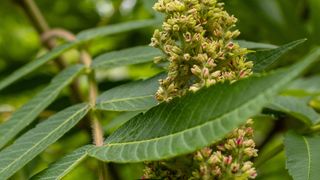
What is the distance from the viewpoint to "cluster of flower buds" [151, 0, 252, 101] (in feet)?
3.49

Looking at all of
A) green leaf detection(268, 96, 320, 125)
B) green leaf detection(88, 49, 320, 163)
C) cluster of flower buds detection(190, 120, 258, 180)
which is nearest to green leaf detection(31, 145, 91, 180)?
green leaf detection(88, 49, 320, 163)

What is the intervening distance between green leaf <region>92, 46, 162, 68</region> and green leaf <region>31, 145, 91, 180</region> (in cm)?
53

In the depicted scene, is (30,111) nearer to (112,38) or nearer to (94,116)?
(94,116)

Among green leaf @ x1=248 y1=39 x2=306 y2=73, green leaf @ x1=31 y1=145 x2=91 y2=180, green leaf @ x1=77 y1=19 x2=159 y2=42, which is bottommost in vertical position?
green leaf @ x1=31 y1=145 x2=91 y2=180

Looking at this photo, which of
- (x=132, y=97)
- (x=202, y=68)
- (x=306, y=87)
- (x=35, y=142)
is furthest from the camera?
(x=306, y=87)

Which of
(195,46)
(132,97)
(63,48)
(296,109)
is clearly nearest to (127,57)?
(63,48)

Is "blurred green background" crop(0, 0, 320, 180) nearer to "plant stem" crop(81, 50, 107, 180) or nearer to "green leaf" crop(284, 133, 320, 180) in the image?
"plant stem" crop(81, 50, 107, 180)

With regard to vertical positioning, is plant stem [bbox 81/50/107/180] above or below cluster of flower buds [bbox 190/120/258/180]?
above

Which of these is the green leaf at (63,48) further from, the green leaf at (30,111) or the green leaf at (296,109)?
the green leaf at (296,109)

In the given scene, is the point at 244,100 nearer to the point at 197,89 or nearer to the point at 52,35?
the point at 197,89

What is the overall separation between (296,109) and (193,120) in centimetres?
75

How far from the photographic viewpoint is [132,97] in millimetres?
1386

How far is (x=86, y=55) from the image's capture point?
74.5 inches

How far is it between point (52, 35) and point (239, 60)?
1.53m
